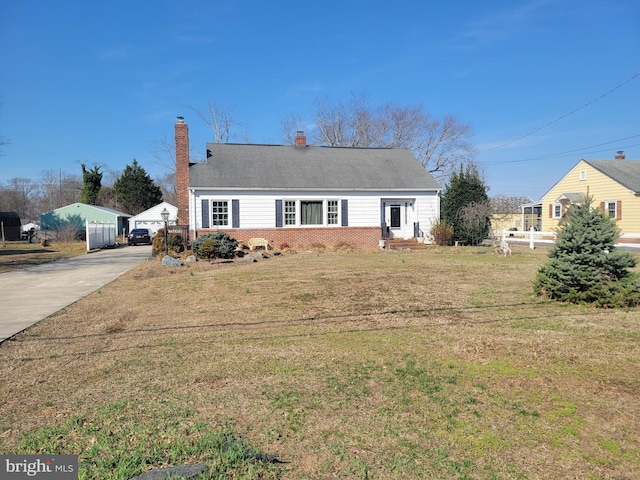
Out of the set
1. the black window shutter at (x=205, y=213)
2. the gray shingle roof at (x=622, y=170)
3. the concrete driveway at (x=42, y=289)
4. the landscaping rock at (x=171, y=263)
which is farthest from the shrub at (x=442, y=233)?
the concrete driveway at (x=42, y=289)

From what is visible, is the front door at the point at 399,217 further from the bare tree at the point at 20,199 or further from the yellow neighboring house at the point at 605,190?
the bare tree at the point at 20,199

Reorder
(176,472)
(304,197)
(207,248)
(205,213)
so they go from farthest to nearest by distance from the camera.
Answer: (304,197) → (205,213) → (207,248) → (176,472)

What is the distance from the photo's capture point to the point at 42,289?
11.4m

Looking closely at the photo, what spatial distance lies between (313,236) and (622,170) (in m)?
22.7

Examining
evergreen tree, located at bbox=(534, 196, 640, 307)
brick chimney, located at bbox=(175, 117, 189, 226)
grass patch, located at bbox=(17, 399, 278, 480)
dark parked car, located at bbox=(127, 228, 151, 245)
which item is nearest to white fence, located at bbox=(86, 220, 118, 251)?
dark parked car, located at bbox=(127, 228, 151, 245)

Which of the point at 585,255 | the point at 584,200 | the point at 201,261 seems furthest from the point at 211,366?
the point at 201,261

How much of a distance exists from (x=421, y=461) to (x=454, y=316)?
4.58 m

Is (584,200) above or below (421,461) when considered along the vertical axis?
above

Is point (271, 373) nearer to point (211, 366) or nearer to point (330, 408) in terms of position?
point (211, 366)

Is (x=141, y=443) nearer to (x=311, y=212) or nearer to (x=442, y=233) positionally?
(x=311, y=212)

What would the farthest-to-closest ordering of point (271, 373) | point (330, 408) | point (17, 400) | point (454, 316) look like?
point (454, 316) → point (271, 373) → point (17, 400) → point (330, 408)

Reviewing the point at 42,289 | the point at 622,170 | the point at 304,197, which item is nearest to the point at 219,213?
the point at 304,197

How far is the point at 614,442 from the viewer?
3.26 metres

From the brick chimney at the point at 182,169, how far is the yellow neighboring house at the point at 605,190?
2128cm
